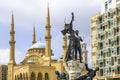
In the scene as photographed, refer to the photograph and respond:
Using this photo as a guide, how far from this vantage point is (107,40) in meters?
81.8

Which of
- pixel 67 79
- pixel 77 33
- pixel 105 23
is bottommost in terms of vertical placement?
pixel 67 79

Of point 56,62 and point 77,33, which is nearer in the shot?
point 77,33

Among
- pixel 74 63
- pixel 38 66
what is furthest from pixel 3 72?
pixel 74 63

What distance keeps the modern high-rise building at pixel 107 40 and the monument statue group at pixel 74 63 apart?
43.1m

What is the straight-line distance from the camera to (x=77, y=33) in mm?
34156

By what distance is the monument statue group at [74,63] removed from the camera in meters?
32.3

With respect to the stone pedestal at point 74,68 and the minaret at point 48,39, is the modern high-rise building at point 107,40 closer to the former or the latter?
the minaret at point 48,39

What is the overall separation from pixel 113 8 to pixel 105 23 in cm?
424

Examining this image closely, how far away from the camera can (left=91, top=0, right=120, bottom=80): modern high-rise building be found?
78.1 metres

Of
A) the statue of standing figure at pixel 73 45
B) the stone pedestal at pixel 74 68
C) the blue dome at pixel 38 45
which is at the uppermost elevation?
the blue dome at pixel 38 45

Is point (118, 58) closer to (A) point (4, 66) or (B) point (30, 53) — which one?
(B) point (30, 53)

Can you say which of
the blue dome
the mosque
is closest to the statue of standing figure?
the mosque

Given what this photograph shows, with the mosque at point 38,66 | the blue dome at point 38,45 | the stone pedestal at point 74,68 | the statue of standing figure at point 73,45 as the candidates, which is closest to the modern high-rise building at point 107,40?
A: the mosque at point 38,66

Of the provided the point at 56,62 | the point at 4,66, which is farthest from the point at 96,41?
the point at 4,66
